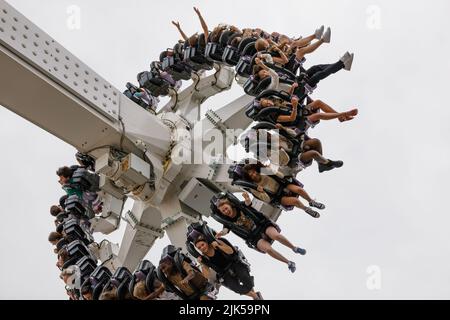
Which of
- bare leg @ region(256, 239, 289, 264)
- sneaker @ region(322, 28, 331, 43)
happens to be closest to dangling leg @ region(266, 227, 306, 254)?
bare leg @ region(256, 239, 289, 264)

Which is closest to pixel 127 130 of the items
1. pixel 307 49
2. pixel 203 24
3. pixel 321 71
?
pixel 203 24

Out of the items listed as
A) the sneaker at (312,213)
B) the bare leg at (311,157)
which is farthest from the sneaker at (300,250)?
the bare leg at (311,157)

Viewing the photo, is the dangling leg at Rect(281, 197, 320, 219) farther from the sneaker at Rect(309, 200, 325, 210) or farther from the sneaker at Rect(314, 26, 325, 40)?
the sneaker at Rect(314, 26, 325, 40)

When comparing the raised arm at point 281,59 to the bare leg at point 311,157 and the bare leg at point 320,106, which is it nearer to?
the bare leg at point 320,106

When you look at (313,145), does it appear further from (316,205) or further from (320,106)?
(316,205)

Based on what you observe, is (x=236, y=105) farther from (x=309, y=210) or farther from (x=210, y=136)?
(x=309, y=210)

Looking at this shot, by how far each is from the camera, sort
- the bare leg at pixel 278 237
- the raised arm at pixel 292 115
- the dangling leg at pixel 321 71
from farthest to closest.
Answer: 1. the dangling leg at pixel 321 71
2. the raised arm at pixel 292 115
3. the bare leg at pixel 278 237
